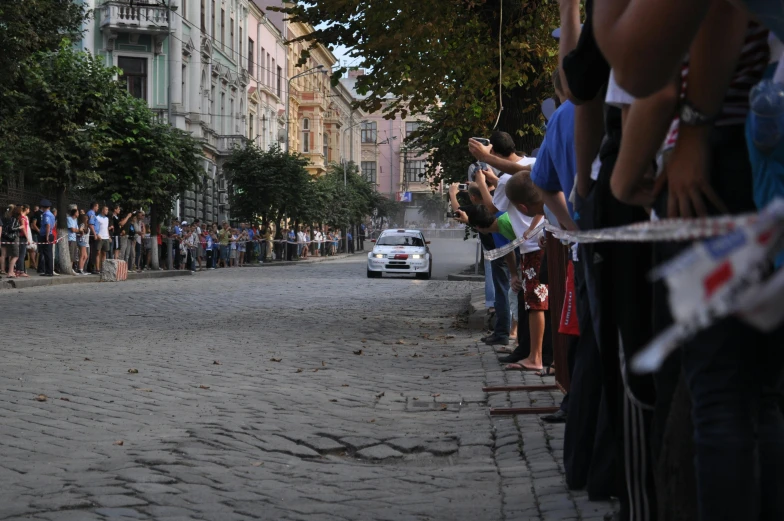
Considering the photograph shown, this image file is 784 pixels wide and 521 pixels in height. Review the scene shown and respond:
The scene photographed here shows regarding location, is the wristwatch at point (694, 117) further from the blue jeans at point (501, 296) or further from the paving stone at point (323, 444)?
the blue jeans at point (501, 296)

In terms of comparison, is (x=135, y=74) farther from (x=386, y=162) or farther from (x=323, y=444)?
(x=386, y=162)

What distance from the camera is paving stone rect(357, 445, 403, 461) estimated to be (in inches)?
218

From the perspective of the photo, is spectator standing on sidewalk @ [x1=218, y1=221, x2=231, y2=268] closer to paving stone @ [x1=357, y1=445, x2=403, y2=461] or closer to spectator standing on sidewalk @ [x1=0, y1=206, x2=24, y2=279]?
spectator standing on sidewalk @ [x1=0, y1=206, x2=24, y2=279]

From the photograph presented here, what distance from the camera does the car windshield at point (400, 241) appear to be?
34.8 m

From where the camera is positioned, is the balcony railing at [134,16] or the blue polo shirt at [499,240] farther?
the balcony railing at [134,16]

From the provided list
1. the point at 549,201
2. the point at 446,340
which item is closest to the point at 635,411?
the point at 549,201

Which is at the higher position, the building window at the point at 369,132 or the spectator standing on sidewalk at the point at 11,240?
the building window at the point at 369,132

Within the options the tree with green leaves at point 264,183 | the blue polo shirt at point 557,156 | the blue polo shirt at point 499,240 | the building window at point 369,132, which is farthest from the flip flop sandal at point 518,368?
the building window at point 369,132

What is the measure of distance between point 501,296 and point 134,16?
39366 millimetres

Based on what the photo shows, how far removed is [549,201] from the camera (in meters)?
5.07

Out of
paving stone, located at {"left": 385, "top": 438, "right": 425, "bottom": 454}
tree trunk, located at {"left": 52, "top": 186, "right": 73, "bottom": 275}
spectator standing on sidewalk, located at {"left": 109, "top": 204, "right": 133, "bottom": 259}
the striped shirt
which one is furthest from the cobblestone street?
spectator standing on sidewalk, located at {"left": 109, "top": 204, "right": 133, "bottom": 259}

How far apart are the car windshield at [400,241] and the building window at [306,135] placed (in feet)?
182

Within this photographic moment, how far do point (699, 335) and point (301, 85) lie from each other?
89048mm

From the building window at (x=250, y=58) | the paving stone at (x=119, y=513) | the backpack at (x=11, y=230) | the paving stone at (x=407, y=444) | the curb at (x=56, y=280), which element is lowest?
the curb at (x=56, y=280)
